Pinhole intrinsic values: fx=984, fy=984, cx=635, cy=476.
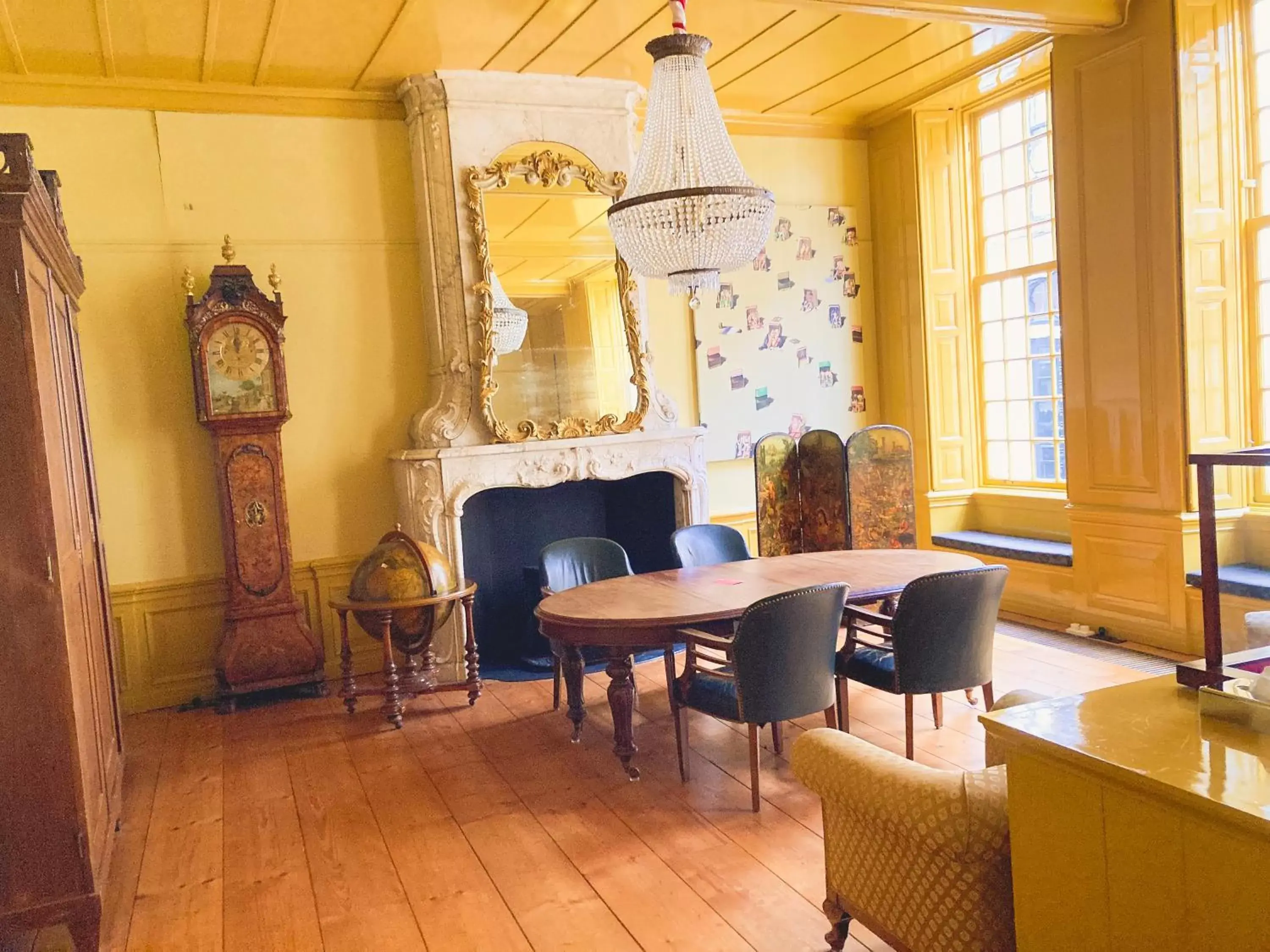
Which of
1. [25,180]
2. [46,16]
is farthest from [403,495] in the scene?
[25,180]

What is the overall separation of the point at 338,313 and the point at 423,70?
1.47m

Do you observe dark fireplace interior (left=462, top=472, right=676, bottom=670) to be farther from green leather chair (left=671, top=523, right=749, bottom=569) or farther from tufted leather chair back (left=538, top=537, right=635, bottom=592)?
tufted leather chair back (left=538, top=537, right=635, bottom=592)

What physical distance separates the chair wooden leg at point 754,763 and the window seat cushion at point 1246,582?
1643 mm

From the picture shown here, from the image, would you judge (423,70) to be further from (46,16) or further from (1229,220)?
(1229,220)

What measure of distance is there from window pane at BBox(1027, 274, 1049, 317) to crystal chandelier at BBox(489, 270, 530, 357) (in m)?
3.37

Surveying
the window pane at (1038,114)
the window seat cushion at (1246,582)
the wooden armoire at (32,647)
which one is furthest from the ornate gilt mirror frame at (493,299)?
the window seat cushion at (1246,582)

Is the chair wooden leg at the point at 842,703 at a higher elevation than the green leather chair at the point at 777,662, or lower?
lower

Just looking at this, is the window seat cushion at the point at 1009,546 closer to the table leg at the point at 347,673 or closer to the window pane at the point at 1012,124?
the window pane at the point at 1012,124

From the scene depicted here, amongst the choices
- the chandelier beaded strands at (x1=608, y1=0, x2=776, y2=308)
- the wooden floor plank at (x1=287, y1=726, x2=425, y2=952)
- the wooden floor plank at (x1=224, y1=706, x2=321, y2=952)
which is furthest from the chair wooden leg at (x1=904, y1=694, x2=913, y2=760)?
the wooden floor plank at (x1=224, y1=706, x2=321, y2=952)

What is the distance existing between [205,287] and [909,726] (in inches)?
173

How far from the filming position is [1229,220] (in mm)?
5121

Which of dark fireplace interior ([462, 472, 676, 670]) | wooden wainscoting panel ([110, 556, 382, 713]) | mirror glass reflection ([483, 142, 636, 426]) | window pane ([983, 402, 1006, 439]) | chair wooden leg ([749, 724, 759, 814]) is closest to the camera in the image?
chair wooden leg ([749, 724, 759, 814])

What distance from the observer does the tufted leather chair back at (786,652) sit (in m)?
3.52

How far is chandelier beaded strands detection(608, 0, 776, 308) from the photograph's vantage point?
3838 millimetres
